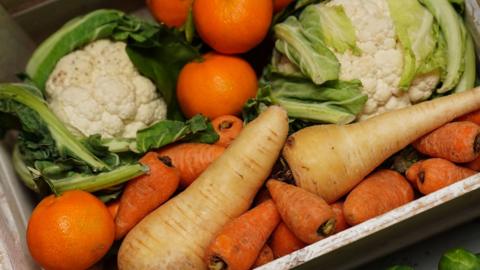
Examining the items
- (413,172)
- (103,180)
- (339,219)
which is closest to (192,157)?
(103,180)

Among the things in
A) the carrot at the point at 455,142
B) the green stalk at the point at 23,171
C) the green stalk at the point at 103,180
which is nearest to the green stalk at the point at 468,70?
the carrot at the point at 455,142

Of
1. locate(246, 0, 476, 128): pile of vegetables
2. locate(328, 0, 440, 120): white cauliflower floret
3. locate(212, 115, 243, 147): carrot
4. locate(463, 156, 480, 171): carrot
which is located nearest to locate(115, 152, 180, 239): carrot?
locate(212, 115, 243, 147): carrot

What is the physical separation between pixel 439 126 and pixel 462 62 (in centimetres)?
14

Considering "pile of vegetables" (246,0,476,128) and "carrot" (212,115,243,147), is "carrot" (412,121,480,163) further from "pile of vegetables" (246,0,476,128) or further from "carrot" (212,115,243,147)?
"carrot" (212,115,243,147)

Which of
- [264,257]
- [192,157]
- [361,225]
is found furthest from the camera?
[192,157]

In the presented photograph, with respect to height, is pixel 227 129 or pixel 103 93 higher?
pixel 103 93

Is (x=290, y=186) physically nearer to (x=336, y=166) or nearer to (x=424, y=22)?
(x=336, y=166)

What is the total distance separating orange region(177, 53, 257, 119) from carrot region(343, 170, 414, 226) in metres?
0.29

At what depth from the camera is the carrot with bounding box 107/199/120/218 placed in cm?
104

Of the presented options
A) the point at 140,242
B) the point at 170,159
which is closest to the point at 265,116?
the point at 170,159

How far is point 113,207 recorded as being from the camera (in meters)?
1.05

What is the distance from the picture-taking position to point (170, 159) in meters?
1.05

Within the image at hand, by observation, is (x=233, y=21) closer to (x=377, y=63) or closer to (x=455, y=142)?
(x=377, y=63)

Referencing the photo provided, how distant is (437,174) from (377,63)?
0.76 ft
